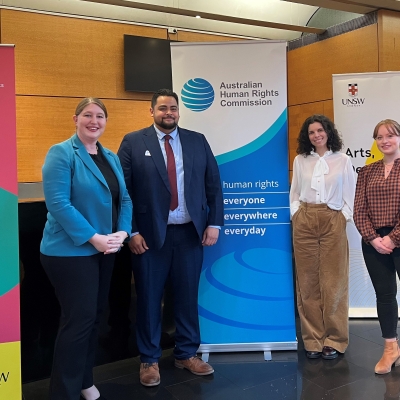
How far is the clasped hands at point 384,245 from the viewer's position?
255 cm

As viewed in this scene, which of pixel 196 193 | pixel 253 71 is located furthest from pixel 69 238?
pixel 253 71

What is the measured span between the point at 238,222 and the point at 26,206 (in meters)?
1.33

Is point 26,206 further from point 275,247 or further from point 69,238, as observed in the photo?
point 275,247

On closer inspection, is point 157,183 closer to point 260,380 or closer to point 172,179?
point 172,179

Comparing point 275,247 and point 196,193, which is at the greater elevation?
point 196,193

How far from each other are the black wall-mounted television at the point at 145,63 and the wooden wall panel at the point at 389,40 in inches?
97.9

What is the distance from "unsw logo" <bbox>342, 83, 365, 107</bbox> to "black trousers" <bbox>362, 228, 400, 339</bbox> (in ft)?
4.78

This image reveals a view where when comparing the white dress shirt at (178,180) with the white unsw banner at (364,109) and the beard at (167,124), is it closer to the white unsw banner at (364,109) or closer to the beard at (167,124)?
the beard at (167,124)

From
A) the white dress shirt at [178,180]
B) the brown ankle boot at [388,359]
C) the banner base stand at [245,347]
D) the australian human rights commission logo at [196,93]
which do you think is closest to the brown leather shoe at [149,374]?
the banner base stand at [245,347]

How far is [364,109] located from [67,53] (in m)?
3.50

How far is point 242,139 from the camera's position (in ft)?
9.71

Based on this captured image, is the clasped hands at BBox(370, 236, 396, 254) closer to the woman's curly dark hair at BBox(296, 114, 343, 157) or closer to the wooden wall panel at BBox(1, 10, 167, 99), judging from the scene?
the woman's curly dark hair at BBox(296, 114, 343, 157)

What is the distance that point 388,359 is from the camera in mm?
2734

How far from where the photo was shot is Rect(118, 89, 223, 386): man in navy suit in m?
2.59
